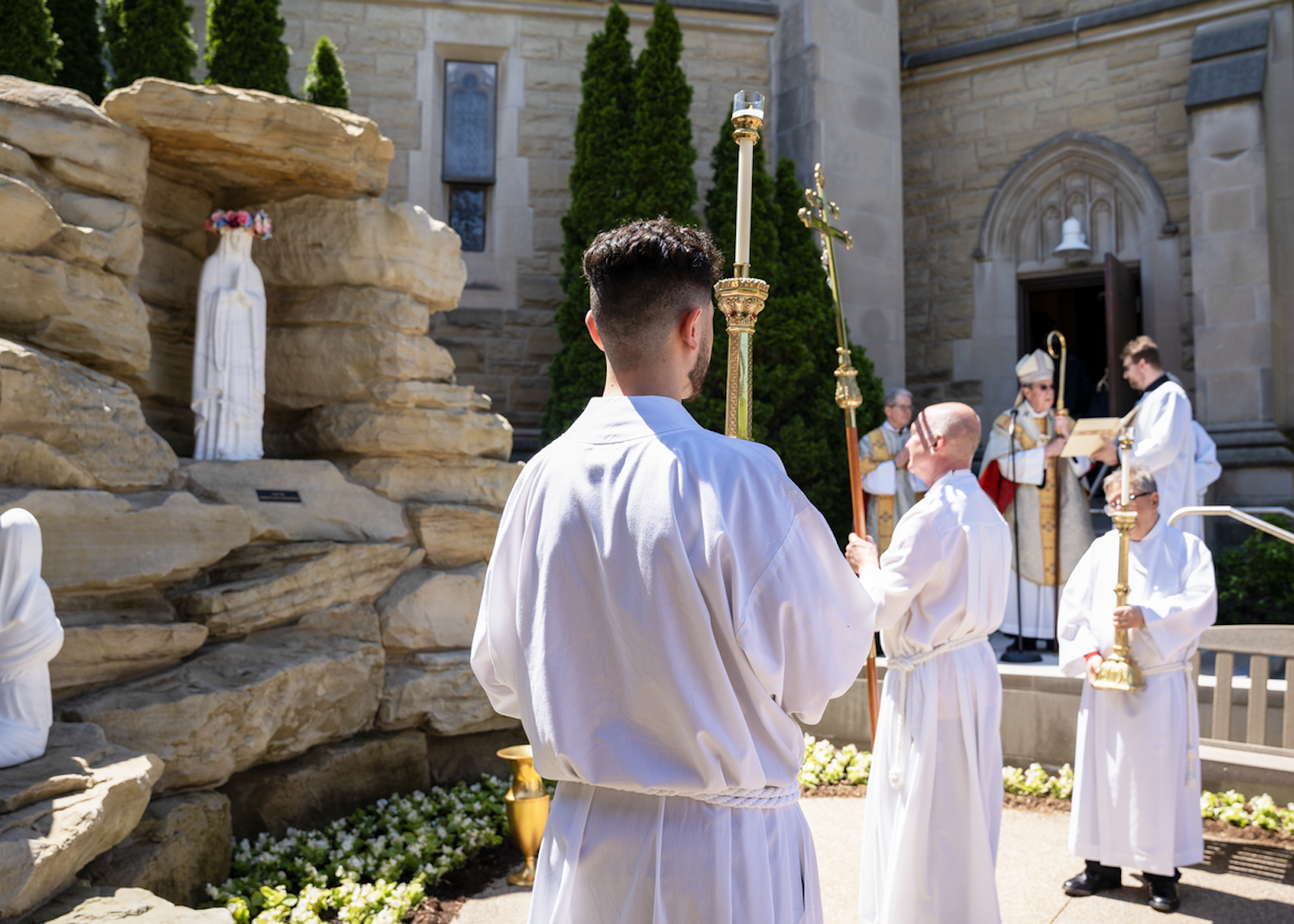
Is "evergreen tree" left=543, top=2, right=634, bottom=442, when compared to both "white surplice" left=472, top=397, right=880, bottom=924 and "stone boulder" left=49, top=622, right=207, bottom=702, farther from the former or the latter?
"white surplice" left=472, top=397, right=880, bottom=924

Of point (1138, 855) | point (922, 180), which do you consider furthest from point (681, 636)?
point (922, 180)

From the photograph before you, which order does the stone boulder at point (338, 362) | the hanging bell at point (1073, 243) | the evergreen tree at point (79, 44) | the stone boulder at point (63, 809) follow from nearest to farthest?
the stone boulder at point (63, 809)
the stone boulder at point (338, 362)
the evergreen tree at point (79, 44)
the hanging bell at point (1073, 243)

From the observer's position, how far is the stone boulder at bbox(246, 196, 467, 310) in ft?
22.1

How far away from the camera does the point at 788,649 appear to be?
6.05 ft

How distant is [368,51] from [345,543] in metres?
6.76

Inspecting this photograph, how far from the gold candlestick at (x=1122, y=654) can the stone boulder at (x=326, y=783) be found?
3782 mm

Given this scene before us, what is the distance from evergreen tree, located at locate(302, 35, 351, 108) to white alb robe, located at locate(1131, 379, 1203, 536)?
734cm

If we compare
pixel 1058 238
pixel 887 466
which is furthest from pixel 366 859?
pixel 1058 238

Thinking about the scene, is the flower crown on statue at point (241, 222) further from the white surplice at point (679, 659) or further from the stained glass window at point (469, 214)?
the white surplice at point (679, 659)

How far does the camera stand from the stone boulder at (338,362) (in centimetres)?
662

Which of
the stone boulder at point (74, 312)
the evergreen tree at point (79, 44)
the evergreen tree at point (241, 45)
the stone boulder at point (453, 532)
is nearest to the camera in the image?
the stone boulder at point (74, 312)

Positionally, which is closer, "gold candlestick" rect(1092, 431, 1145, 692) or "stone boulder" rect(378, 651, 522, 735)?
"gold candlestick" rect(1092, 431, 1145, 692)

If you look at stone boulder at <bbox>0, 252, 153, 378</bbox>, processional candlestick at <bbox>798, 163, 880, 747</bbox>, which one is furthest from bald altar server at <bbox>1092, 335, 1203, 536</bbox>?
stone boulder at <bbox>0, 252, 153, 378</bbox>

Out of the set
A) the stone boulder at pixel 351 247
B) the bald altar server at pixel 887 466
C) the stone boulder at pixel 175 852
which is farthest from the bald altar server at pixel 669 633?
the bald altar server at pixel 887 466
